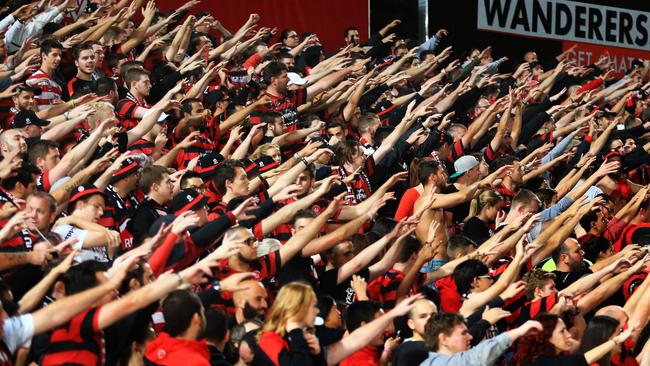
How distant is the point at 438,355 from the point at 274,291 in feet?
5.52

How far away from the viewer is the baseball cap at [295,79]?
11.7 meters

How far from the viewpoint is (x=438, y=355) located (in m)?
5.66

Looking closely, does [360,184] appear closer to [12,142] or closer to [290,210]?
[290,210]

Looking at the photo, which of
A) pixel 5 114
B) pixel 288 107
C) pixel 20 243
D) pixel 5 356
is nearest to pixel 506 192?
pixel 288 107

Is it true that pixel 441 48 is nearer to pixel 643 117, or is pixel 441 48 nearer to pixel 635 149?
pixel 643 117

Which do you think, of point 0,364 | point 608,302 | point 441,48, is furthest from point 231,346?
point 441,48

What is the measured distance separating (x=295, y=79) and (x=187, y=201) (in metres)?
4.72

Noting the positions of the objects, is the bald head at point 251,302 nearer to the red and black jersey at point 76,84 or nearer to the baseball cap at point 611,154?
the red and black jersey at point 76,84

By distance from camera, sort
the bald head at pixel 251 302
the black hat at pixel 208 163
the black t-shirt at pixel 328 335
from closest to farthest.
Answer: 1. the black t-shirt at pixel 328 335
2. the bald head at pixel 251 302
3. the black hat at pixel 208 163

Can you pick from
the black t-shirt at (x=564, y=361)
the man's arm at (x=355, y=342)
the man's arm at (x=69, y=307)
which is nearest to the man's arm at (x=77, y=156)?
the man's arm at (x=355, y=342)

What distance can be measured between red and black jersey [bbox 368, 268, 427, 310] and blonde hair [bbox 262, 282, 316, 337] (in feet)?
6.72

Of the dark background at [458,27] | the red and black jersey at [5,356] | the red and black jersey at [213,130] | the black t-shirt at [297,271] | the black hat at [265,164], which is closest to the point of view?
the red and black jersey at [5,356]

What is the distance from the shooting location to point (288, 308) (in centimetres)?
532

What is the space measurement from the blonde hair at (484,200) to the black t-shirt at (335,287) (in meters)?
2.58
